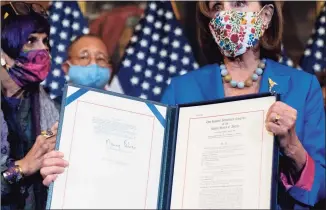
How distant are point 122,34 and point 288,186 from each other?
2.70 meters

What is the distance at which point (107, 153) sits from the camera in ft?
6.65

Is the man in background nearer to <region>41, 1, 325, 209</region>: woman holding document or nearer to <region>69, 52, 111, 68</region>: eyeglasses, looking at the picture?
<region>69, 52, 111, 68</region>: eyeglasses

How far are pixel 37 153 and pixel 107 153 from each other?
0.39m

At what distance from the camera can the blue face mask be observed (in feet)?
10.3

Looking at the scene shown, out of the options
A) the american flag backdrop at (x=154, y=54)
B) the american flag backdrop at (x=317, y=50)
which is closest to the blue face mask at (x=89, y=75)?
the american flag backdrop at (x=154, y=54)

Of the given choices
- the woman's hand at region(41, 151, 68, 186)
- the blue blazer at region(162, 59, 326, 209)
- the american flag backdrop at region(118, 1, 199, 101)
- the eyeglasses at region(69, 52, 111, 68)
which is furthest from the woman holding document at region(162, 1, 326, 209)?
the american flag backdrop at region(118, 1, 199, 101)

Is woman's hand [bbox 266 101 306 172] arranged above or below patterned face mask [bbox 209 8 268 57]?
below

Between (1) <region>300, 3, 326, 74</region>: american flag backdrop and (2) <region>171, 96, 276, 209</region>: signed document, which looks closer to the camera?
(2) <region>171, 96, 276, 209</region>: signed document

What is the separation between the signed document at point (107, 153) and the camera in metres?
1.98

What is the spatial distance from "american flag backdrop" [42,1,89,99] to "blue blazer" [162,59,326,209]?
2.90ft

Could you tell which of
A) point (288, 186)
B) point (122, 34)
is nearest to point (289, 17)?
point (122, 34)

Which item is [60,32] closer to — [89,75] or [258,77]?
[89,75]

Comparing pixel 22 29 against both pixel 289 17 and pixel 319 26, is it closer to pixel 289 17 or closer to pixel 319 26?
pixel 319 26

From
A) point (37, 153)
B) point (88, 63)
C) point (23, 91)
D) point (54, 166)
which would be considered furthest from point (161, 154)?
point (88, 63)
